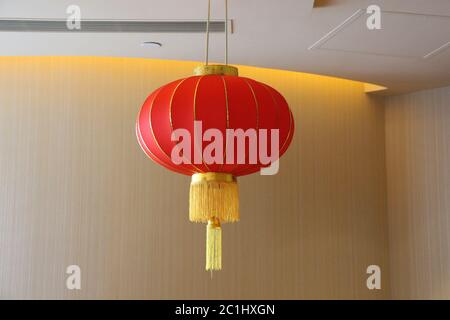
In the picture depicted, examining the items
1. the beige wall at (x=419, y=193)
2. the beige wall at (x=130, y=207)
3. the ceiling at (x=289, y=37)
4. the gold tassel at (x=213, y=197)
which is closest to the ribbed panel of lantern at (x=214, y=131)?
the gold tassel at (x=213, y=197)

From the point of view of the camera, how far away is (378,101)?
5.12m

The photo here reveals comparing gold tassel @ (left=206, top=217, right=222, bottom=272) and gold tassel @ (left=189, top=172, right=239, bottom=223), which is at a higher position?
gold tassel @ (left=189, top=172, right=239, bottom=223)

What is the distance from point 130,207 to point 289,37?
4.83 feet

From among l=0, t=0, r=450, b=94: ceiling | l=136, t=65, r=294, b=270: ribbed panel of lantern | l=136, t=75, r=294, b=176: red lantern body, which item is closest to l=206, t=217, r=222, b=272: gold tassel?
l=136, t=65, r=294, b=270: ribbed panel of lantern

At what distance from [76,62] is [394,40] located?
198 cm

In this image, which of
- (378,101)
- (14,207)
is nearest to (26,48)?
(14,207)

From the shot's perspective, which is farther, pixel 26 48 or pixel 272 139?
pixel 26 48

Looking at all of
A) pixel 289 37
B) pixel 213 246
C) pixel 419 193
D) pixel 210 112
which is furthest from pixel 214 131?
pixel 419 193

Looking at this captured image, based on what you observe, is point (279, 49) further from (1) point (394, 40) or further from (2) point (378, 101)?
(2) point (378, 101)

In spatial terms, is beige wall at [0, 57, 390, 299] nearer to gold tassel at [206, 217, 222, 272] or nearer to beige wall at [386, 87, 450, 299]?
beige wall at [386, 87, 450, 299]

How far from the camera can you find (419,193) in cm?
491

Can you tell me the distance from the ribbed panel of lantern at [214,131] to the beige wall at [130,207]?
6.64 ft

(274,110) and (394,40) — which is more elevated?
(394,40)

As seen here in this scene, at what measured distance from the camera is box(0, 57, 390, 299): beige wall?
433cm
